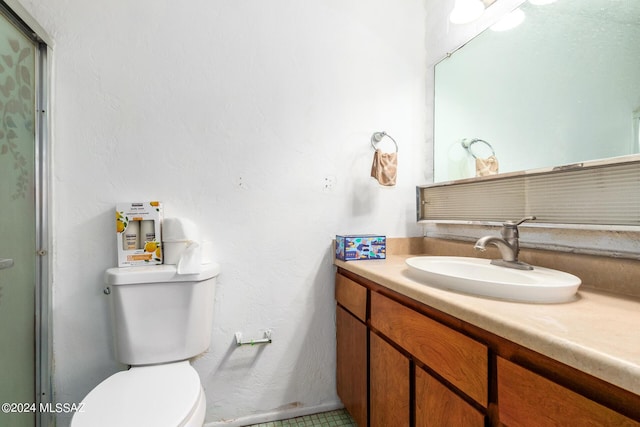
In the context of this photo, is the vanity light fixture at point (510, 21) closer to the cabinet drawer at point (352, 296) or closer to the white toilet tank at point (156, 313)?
the cabinet drawer at point (352, 296)

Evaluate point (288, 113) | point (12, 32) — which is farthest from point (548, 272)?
point (12, 32)

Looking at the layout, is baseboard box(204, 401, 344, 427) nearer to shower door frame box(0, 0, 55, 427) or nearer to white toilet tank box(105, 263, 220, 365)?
white toilet tank box(105, 263, 220, 365)

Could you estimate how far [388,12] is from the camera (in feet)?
5.24

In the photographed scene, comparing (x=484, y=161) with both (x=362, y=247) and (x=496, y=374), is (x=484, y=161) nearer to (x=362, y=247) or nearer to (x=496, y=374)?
(x=362, y=247)

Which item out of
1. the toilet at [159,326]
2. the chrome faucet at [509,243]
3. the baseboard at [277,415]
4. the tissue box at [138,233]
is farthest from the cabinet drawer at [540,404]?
the tissue box at [138,233]

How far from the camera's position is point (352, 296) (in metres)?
1.31

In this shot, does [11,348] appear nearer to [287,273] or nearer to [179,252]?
[179,252]

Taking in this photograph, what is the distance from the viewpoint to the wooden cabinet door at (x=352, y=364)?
121cm

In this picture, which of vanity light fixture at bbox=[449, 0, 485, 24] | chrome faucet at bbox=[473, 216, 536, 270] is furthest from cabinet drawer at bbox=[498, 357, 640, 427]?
vanity light fixture at bbox=[449, 0, 485, 24]

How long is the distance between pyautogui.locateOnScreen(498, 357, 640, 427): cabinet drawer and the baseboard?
1.12m

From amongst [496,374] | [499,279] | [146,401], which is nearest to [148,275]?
[146,401]

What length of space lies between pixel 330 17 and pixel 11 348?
193cm

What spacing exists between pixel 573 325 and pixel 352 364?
0.95m

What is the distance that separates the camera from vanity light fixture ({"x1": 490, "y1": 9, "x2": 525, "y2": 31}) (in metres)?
1.19
